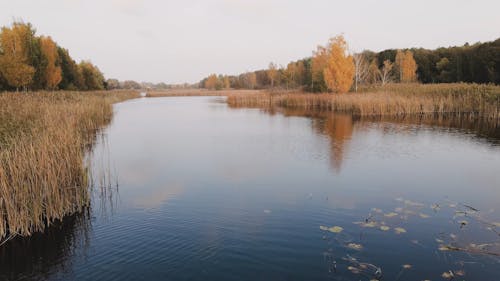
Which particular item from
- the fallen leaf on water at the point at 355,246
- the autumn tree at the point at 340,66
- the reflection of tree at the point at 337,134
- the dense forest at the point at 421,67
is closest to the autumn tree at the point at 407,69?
the dense forest at the point at 421,67

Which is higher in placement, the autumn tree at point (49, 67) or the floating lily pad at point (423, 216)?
the autumn tree at point (49, 67)

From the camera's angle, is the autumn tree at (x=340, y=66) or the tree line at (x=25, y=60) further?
the autumn tree at (x=340, y=66)

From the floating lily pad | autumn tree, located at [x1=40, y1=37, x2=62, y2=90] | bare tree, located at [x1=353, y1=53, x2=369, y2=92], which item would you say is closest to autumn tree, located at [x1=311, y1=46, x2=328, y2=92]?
bare tree, located at [x1=353, y1=53, x2=369, y2=92]

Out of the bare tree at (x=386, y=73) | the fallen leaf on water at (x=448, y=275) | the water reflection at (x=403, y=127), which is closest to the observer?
the fallen leaf on water at (x=448, y=275)

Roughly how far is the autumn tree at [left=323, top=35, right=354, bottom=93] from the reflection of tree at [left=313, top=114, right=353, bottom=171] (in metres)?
9.26

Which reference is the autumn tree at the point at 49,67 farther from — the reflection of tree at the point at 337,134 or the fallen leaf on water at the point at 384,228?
the fallen leaf on water at the point at 384,228

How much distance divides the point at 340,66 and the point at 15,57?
26.9 m

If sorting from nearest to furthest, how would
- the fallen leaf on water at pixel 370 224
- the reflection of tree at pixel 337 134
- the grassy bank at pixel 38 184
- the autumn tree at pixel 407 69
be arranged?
the grassy bank at pixel 38 184, the fallen leaf on water at pixel 370 224, the reflection of tree at pixel 337 134, the autumn tree at pixel 407 69

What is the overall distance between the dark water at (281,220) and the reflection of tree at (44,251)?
18 millimetres

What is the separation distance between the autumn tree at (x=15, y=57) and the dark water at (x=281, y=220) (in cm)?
2035

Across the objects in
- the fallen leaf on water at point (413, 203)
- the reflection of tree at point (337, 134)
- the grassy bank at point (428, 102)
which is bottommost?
the fallen leaf on water at point (413, 203)

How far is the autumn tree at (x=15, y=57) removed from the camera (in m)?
27.6

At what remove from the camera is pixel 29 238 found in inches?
227

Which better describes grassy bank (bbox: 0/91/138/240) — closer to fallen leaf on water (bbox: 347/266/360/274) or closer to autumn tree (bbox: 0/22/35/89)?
fallen leaf on water (bbox: 347/266/360/274)
